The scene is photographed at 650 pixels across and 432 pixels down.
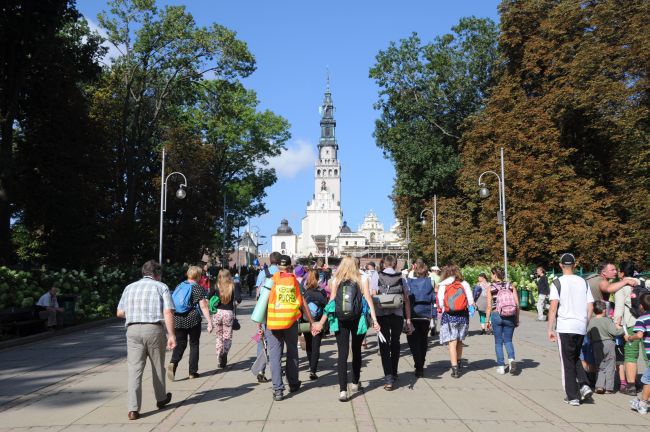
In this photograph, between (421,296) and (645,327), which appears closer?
(645,327)

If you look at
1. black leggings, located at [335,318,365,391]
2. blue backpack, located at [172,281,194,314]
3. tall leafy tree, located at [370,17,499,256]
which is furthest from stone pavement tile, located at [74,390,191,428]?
tall leafy tree, located at [370,17,499,256]

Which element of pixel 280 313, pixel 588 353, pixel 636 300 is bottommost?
pixel 588 353

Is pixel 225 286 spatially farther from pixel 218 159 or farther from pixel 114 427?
pixel 218 159

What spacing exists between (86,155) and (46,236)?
3.97 meters

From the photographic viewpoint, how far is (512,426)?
709cm

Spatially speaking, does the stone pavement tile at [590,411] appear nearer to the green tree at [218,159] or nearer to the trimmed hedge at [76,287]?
the trimmed hedge at [76,287]

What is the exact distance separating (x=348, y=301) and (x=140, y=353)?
106 inches

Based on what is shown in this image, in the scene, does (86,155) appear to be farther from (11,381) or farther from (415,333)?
(415,333)

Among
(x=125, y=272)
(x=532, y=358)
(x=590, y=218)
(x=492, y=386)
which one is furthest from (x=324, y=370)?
(x=590, y=218)

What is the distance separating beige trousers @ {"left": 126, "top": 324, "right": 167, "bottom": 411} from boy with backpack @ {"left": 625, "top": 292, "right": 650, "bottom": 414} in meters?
5.69

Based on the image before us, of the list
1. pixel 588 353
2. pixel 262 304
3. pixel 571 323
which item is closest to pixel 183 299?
pixel 262 304

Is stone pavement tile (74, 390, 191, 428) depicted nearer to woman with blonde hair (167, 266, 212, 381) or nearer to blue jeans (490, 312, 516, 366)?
woman with blonde hair (167, 266, 212, 381)

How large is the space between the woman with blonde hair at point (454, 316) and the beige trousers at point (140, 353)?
4.68 m

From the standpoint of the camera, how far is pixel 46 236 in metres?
28.9
